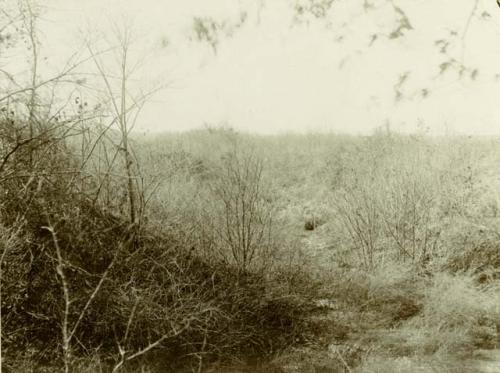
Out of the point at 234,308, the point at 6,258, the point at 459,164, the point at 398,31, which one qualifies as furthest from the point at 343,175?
the point at 6,258

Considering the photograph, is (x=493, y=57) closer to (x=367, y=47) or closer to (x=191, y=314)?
(x=367, y=47)

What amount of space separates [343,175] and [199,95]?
334cm

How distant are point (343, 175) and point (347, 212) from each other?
4.95ft

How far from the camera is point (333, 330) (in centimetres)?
682

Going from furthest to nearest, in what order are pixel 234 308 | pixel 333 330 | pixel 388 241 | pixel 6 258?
pixel 388 241 → pixel 333 330 → pixel 234 308 → pixel 6 258

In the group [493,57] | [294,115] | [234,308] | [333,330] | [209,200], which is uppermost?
[493,57]

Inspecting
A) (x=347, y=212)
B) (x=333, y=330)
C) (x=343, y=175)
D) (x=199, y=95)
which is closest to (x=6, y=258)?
(x=333, y=330)

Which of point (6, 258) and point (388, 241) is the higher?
point (6, 258)

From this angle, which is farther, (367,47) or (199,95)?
(367,47)

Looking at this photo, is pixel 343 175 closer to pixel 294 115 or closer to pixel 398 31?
pixel 294 115

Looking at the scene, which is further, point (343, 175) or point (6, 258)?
point (343, 175)

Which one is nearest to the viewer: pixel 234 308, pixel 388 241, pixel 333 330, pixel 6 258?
pixel 6 258

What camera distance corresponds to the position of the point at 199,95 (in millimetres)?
9945

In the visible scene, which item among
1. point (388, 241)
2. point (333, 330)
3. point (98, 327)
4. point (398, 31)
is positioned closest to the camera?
point (98, 327)
